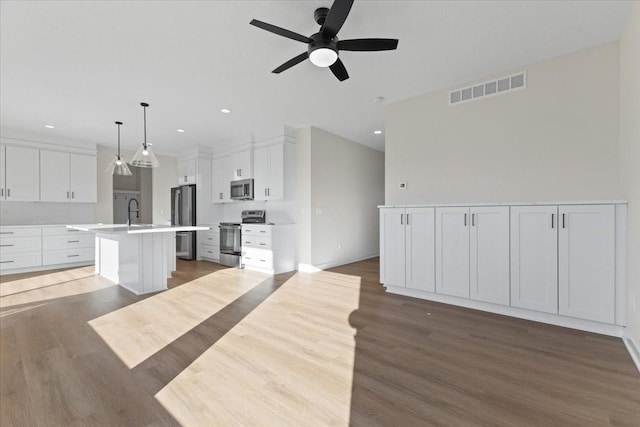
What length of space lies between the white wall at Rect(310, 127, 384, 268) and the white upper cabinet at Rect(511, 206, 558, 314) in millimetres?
3264

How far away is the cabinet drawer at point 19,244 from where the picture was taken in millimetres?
5156

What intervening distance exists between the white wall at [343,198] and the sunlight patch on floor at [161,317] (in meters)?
1.70

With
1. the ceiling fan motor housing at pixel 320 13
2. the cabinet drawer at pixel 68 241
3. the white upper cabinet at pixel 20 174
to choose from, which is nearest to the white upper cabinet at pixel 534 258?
the ceiling fan motor housing at pixel 320 13

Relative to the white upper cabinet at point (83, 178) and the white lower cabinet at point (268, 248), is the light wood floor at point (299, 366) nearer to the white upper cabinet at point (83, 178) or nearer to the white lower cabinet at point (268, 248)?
the white lower cabinet at point (268, 248)

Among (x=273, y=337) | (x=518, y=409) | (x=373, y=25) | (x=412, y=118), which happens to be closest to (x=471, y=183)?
(x=412, y=118)

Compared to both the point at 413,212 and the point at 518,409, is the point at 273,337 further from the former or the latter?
the point at 413,212

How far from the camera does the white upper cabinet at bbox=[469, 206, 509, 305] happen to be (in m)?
3.11

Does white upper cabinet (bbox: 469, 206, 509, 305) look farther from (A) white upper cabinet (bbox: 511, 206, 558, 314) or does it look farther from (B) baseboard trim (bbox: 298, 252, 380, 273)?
(B) baseboard trim (bbox: 298, 252, 380, 273)

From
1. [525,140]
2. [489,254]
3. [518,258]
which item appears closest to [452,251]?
[489,254]

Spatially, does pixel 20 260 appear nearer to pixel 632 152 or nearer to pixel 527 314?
pixel 527 314

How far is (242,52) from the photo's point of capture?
2.99 meters

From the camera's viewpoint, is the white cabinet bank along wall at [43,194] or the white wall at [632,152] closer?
the white wall at [632,152]

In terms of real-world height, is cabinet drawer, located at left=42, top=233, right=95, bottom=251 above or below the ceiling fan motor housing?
below

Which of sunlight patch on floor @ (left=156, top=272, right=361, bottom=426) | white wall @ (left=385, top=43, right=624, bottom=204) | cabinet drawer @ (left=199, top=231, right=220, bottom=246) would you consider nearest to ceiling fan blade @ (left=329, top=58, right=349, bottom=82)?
white wall @ (left=385, top=43, right=624, bottom=204)
